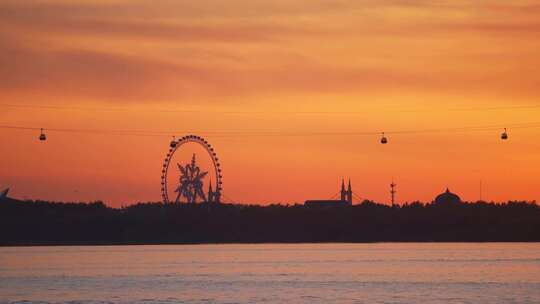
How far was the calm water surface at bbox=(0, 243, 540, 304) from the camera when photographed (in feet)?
279

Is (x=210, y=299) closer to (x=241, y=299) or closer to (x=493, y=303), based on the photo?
(x=241, y=299)

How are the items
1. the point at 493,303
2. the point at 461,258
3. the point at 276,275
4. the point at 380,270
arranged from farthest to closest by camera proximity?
the point at 461,258
the point at 380,270
the point at 276,275
the point at 493,303

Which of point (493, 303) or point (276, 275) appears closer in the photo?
point (493, 303)

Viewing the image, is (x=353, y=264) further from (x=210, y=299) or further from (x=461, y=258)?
(x=210, y=299)

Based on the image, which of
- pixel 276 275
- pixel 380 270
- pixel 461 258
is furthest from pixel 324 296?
pixel 461 258

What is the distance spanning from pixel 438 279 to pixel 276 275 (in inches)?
640

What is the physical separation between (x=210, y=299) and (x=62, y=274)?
1455 inches

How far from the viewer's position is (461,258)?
14988 cm

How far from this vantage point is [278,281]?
104375mm

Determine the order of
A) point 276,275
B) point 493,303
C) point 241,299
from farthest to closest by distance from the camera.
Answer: point 276,275, point 241,299, point 493,303

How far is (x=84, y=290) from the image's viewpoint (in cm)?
9362

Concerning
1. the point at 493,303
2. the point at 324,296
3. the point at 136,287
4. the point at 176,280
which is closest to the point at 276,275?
the point at 176,280

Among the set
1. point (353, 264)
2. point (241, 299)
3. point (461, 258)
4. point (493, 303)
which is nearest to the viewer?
point (493, 303)

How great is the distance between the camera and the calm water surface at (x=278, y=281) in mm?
85062
